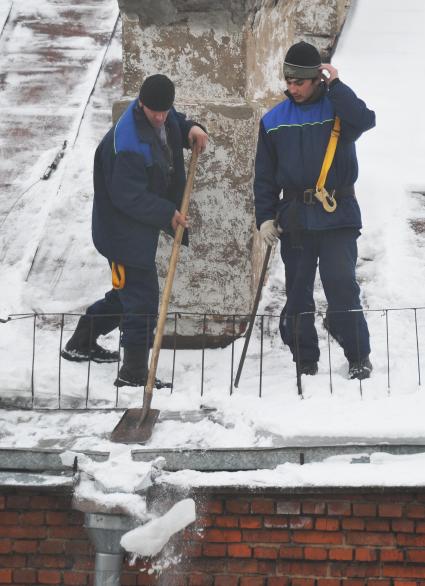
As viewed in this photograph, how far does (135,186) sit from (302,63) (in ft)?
3.42

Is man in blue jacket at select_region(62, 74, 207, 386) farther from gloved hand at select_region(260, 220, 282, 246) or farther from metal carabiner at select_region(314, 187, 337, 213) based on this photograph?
metal carabiner at select_region(314, 187, 337, 213)

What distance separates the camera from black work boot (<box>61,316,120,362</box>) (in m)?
5.94

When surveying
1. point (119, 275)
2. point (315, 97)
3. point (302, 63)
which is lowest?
point (119, 275)

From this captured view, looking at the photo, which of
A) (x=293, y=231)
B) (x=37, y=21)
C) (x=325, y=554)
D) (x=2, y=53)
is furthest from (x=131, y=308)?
(x=37, y=21)

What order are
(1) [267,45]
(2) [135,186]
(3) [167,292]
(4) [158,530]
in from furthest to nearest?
(1) [267,45], (2) [135,186], (3) [167,292], (4) [158,530]

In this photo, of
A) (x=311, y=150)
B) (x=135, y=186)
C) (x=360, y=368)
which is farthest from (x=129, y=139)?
(x=360, y=368)

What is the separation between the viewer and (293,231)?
5.61 meters

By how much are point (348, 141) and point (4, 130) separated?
4.01 meters

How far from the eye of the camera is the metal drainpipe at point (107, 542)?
436cm

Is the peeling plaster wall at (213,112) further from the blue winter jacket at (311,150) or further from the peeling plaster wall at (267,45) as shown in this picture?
the blue winter jacket at (311,150)

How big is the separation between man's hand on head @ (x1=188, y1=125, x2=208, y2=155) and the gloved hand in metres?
0.55

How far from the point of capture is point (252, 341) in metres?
6.21

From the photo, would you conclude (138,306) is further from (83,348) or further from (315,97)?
(315,97)

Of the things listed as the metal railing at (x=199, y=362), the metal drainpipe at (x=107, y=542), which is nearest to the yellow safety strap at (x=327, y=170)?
the metal railing at (x=199, y=362)
